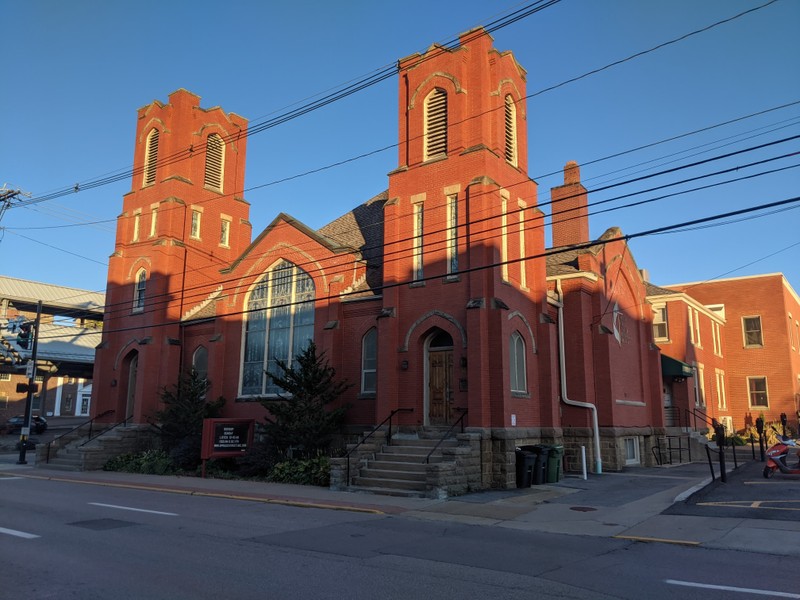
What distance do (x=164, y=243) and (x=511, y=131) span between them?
1576 centimetres

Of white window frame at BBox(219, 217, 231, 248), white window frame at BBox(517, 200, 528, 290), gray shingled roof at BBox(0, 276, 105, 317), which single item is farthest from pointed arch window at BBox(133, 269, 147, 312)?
gray shingled roof at BBox(0, 276, 105, 317)

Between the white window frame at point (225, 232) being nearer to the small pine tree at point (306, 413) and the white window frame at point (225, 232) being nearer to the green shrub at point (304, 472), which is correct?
the small pine tree at point (306, 413)

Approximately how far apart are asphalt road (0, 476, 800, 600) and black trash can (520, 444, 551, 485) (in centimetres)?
655

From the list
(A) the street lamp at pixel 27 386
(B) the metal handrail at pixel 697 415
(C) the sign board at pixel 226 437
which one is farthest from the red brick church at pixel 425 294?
(B) the metal handrail at pixel 697 415

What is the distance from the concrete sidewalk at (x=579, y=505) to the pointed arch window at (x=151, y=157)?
14.4 m

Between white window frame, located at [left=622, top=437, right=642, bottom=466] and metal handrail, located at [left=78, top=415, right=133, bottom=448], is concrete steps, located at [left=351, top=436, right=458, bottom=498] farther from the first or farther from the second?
metal handrail, located at [left=78, top=415, right=133, bottom=448]

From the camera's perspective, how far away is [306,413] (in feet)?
64.5

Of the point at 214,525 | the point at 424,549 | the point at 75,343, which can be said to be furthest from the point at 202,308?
the point at 75,343

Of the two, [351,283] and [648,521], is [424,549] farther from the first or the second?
[351,283]

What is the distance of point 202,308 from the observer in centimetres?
2867

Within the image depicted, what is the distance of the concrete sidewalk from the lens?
34.5 feet

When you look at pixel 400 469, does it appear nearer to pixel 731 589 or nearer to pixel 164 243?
pixel 731 589

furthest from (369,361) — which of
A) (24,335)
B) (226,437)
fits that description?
(24,335)

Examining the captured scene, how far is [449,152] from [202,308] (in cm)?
1425
